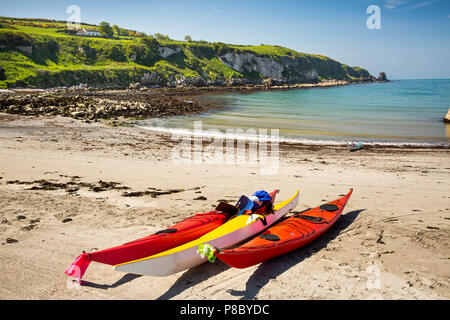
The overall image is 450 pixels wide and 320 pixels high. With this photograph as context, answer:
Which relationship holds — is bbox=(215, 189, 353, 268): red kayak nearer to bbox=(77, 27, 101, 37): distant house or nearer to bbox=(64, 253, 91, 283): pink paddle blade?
bbox=(64, 253, 91, 283): pink paddle blade

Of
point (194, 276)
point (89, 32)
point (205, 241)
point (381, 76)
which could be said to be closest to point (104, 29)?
point (89, 32)

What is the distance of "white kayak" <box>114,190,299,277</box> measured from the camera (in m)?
5.11

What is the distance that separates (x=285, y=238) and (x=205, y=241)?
1.77m

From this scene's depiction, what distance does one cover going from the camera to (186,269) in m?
5.81

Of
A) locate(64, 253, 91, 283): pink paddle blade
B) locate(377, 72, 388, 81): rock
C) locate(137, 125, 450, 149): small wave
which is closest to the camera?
locate(64, 253, 91, 283): pink paddle blade

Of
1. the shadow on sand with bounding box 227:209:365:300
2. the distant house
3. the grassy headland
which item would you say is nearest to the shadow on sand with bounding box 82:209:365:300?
the shadow on sand with bounding box 227:209:365:300

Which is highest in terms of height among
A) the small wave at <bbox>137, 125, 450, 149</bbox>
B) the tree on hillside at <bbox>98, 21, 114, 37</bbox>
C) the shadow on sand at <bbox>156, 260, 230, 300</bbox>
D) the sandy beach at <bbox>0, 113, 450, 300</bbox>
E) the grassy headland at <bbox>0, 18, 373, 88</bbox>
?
the tree on hillside at <bbox>98, 21, 114, 37</bbox>

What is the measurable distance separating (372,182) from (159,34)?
137277mm

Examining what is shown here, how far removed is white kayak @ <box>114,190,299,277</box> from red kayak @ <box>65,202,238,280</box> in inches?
11.9

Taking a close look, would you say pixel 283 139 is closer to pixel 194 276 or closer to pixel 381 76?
pixel 194 276

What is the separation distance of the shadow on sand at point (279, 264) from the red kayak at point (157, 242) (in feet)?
5.39

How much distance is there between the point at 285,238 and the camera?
630 cm
